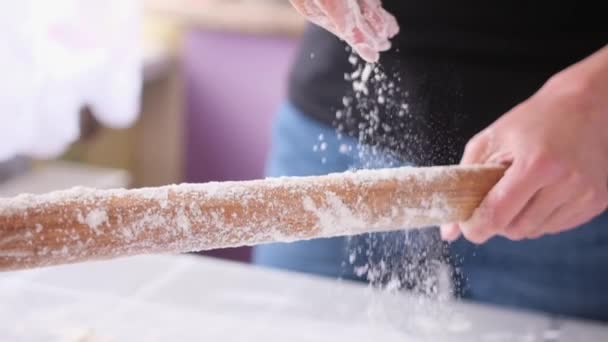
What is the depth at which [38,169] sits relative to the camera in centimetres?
109

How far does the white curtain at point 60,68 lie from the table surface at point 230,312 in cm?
15

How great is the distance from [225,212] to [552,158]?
0.22m

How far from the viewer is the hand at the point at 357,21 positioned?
19.6 inches

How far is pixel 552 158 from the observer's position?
1.69ft

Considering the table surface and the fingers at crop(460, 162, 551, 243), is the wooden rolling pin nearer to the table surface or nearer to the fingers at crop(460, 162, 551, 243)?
the fingers at crop(460, 162, 551, 243)

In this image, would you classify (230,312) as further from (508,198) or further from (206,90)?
(206,90)

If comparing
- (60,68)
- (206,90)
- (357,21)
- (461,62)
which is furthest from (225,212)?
(206,90)

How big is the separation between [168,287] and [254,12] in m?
0.94

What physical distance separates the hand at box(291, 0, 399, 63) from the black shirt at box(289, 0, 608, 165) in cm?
4

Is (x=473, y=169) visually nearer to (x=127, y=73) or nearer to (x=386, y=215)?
(x=386, y=215)

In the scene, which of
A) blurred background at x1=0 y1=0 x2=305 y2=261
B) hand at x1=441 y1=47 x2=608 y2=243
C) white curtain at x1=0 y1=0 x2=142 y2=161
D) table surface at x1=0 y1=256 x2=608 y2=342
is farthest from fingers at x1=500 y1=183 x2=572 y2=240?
blurred background at x1=0 y1=0 x2=305 y2=261

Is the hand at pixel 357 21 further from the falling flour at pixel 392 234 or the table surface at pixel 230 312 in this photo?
the table surface at pixel 230 312

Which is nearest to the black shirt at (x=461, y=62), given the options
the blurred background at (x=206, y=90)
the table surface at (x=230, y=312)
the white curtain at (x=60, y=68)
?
the table surface at (x=230, y=312)

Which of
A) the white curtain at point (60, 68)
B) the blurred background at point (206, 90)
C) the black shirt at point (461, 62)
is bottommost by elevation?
the blurred background at point (206, 90)
